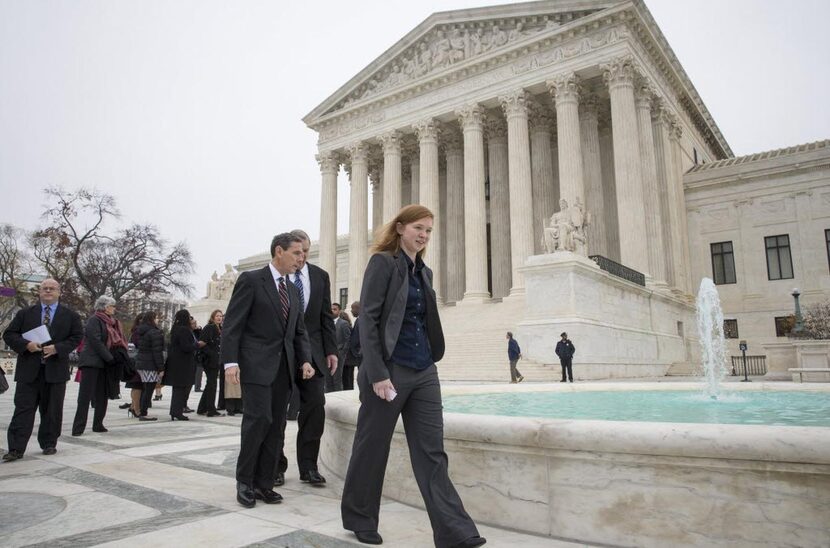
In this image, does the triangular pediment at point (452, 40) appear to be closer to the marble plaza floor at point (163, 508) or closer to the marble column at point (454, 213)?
the marble column at point (454, 213)

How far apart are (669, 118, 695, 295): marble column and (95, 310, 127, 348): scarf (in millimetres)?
27791

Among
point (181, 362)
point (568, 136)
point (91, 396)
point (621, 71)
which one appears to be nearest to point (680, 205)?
point (568, 136)

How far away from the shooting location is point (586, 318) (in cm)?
1944

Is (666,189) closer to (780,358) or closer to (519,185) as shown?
(519,185)

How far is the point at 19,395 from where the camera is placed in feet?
21.1

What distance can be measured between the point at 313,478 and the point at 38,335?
14.0ft

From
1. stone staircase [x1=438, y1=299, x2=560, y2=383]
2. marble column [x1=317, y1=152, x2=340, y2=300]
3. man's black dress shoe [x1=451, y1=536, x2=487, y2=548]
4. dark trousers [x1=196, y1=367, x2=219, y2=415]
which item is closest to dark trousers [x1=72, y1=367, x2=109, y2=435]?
dark trousers [x1=196, y1=367, x2=219, y2=415]

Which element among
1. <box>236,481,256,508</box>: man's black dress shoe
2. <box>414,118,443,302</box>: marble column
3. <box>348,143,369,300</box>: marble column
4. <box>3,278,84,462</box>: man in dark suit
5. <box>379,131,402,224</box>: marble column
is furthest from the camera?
<box>348,143,369,300</box>: marble column

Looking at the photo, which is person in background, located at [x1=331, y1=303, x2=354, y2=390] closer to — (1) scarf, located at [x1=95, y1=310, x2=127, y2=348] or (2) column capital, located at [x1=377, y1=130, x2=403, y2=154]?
(1) scarf, located at [x1=95, y1=310, x2=127, y2=348]

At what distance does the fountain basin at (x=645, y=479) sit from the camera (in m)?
2.68

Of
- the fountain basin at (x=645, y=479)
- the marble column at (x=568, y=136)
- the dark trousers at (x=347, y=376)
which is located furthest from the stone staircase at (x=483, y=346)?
the fountain basin at (x=645, y=479)

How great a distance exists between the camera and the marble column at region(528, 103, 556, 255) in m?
32.7

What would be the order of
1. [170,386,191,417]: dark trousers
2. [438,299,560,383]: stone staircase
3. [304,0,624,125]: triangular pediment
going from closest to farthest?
[170,386,191,417]: dark trousers
[438,299,560,383]: stone staircase
[304,0,624,125]: triangular pediment

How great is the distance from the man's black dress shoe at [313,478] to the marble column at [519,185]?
77.7 ft
